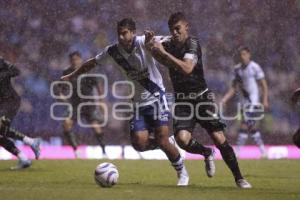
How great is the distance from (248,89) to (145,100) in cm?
849

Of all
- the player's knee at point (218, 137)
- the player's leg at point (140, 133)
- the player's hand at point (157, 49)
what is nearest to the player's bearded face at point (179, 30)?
the player's hand at point (157, 49)

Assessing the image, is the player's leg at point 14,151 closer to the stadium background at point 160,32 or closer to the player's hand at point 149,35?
the player's hand at point 149,35

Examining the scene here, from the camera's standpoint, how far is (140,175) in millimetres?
12266

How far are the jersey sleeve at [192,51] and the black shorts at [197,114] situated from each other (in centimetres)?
61

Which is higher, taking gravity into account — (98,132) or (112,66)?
(112,66)

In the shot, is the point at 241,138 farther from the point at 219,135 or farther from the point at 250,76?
the point at 219,135

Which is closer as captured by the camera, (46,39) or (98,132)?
(98,132)

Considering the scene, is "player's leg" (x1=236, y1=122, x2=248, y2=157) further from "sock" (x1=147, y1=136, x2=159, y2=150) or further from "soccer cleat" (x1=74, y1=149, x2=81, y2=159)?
"sock" (x1=147, y1=136, x2=159, y2=150)

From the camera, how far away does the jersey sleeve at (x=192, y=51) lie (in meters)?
9.38

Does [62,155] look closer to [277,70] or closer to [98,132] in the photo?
[98,132]

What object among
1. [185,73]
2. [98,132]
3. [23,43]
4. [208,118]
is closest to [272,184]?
[208,118]

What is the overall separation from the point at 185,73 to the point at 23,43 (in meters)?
11.4

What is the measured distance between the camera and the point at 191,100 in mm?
9875

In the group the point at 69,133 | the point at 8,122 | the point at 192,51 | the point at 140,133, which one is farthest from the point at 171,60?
the point at 69,133
